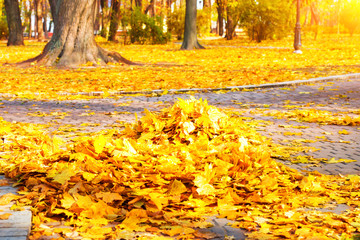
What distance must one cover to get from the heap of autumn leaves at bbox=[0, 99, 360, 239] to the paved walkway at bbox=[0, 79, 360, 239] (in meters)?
0.80

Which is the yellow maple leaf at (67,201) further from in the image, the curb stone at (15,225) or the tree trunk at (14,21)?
the tree trunk at (14,21)

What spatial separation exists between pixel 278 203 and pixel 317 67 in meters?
14.2

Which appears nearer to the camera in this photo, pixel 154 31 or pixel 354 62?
pixel 354 62

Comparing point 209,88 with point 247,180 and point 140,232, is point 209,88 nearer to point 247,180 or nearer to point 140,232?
point 247,180

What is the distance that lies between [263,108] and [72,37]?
1000 centimetres

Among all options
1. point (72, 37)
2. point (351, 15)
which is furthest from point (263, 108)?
point (351, 15)

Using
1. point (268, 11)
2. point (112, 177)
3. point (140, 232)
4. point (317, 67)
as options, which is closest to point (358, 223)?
point (140, 232)

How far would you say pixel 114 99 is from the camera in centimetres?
1134

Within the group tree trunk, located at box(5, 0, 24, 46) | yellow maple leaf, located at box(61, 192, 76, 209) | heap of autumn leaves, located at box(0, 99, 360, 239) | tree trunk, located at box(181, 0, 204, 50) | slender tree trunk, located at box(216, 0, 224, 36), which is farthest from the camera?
slender tree trunk, located at box(216, 0, 224, 36)

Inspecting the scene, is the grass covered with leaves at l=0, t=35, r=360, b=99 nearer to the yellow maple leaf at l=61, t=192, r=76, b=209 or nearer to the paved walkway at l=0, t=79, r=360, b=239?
the paved walkway at l=0, t=79, r=360, b=239

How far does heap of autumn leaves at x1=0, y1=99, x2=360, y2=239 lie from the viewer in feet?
13.3

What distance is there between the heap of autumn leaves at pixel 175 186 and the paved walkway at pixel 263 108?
80cm

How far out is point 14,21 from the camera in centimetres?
3506

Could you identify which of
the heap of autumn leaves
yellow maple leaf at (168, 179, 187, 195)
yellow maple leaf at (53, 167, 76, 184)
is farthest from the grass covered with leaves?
yellow maple leaf at (168, 179, 187, 195)
